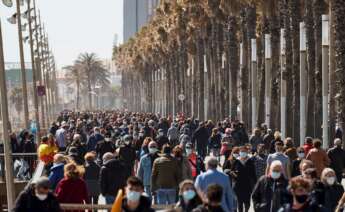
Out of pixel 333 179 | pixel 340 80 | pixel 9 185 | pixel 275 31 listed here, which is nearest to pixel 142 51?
pixel 275 31

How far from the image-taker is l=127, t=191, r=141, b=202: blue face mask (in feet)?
39.3

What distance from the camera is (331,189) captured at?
1487 cm

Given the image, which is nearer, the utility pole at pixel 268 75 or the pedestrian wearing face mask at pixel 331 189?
the pedestrian wearing face mask at pixel 331 189

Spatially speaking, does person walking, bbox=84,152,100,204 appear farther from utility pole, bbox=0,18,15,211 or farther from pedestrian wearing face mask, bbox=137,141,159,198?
utility pole, bbox=0,18,15,211

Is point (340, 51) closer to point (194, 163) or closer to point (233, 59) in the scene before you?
point (194, 163)

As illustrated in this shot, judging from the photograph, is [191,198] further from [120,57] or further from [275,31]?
[120,57]

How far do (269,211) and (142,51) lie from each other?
368 ft

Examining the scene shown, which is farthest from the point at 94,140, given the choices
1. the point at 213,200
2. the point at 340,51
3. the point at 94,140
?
the point at 213,200

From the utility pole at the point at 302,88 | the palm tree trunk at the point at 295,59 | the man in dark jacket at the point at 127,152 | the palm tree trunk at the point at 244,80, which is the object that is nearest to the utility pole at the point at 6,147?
the man in dark jacket at the point at 127,152

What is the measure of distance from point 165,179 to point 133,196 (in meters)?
6.01

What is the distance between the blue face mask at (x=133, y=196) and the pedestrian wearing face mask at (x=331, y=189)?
11.5 feet

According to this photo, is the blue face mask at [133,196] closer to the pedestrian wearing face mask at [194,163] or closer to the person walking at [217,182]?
the person walking at [217,182]

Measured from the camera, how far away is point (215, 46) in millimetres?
70312

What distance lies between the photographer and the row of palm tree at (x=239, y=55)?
1641 inches
